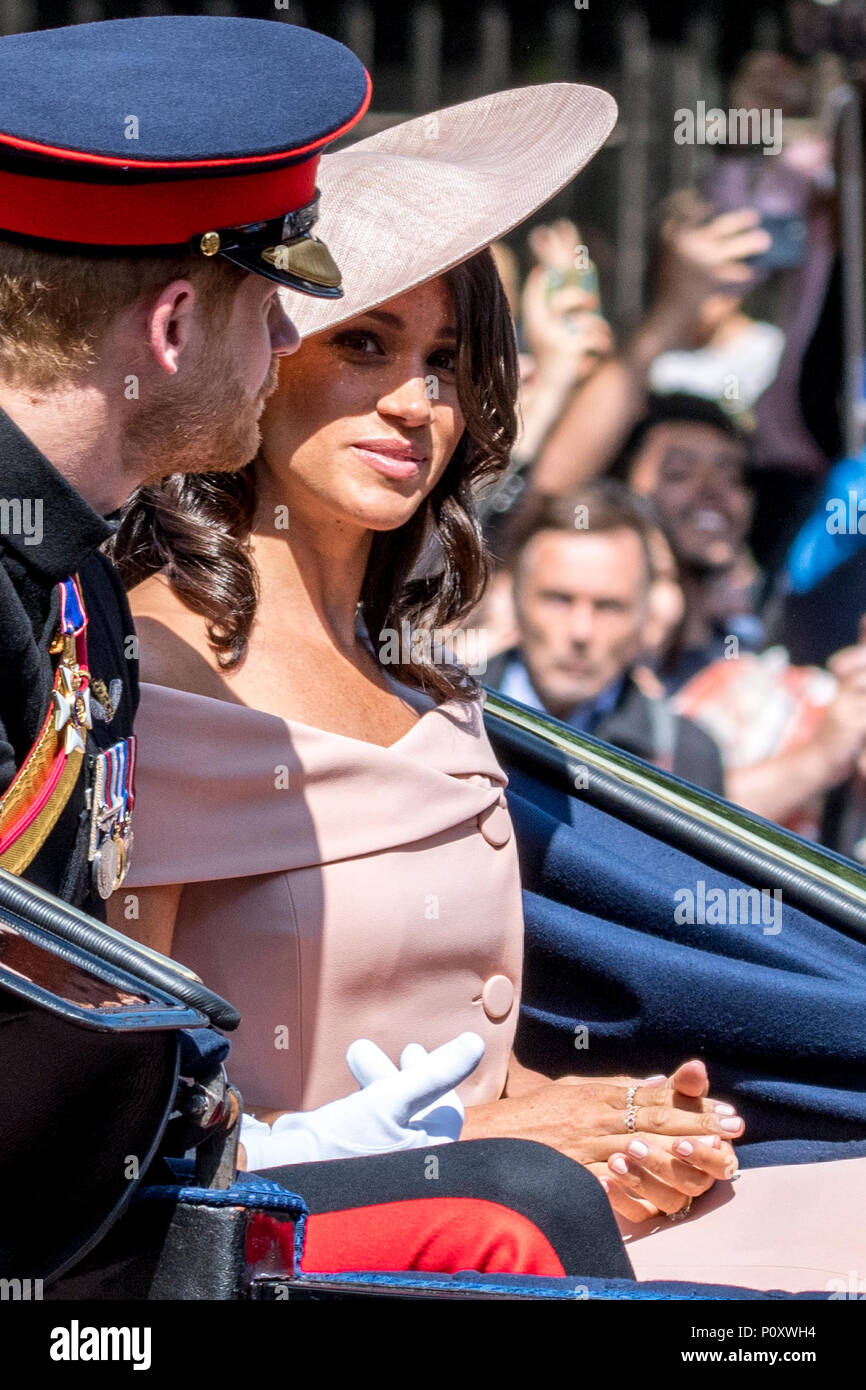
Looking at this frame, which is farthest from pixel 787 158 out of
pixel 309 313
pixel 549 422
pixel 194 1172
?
pixel 194 1172

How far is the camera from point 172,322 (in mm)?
1558

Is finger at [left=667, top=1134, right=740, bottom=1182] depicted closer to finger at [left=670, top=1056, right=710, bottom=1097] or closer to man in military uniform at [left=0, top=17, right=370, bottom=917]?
finger at [left=670, top=1056, right=710, bottom=1097]

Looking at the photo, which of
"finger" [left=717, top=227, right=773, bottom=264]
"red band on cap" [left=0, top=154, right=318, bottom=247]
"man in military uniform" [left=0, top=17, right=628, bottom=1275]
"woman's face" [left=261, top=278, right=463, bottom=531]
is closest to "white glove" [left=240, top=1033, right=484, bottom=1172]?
"man in military uniform" [left=0, top=17, right=628, bottom=1275]

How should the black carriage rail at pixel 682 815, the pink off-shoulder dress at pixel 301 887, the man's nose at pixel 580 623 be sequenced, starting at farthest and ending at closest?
the man's nose at pixel 580 623 < the black carriage rail at pixel 682 815 < the pink off-shoulder dress at pixel 301 887

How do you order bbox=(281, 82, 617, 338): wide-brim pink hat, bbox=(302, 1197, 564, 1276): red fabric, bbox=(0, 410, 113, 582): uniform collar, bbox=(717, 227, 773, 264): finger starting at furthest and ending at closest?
bbox=(717, 227, 773, 264): finger → bbox=(281, 82, 617, 338): wide-brim pink hat → bbox=(302, 1197, 564, 1276): red fabric → bbox=(0, 410, 113, 582): uniform collar

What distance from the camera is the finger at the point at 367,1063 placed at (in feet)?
6.26

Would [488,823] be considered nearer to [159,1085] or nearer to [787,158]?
[159,1085]

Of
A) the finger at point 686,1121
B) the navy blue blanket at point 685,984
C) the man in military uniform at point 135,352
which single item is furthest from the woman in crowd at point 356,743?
the man in military uniform at point 135,352

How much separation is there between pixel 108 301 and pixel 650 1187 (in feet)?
3.70

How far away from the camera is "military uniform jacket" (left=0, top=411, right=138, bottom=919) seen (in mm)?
1482

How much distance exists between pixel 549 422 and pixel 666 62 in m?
1.21

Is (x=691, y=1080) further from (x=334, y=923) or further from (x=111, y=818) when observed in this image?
(x=111, y=818)

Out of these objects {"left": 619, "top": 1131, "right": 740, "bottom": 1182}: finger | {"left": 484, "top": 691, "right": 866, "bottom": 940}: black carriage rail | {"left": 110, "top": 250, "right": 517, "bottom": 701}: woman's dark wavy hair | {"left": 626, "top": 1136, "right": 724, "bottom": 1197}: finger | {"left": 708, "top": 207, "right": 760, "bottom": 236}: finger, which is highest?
{"left": 708, "top": 207, "right": 760, "bottom": 236}: finger

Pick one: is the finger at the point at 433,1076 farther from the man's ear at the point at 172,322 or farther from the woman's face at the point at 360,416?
the man's ear at the point at 172,322
